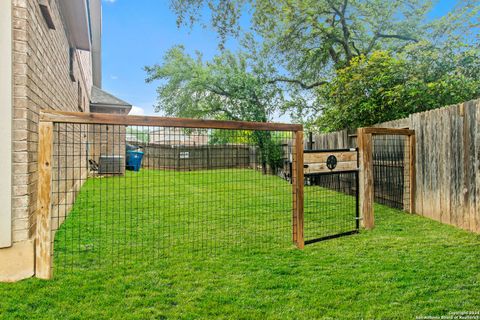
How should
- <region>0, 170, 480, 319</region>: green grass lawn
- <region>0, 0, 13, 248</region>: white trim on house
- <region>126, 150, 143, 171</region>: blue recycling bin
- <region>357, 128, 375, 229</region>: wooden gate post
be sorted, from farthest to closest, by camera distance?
<region>126, 150, 143, 171</region>: blue recycling bin < <region>357, 128, 375, 229</region>: wooden gate post < <region>0, 0, 13, 248</region>: white trim on house < <region>0, 170, 480, 319</region>: green grass lawn

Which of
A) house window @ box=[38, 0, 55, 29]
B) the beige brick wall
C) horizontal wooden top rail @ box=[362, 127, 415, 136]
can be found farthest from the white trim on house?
horizontal wooden top rail @ box=[362, 127, 415, 136]

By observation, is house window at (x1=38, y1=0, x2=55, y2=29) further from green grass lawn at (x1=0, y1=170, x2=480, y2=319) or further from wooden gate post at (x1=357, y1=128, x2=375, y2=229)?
wooden gate post at (x1=357, y1=128, x2=375, y2=229)

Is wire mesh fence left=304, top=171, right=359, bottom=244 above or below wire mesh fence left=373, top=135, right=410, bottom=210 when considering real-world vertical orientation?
below

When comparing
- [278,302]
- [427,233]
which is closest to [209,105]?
[427,233]

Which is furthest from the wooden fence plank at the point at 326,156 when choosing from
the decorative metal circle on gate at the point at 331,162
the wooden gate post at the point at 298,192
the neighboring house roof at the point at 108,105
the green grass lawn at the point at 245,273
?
the neighboring house roof at the point at 108,105

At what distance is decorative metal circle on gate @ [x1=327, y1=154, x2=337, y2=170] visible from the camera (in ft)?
14.3

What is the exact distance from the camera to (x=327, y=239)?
14.0ft

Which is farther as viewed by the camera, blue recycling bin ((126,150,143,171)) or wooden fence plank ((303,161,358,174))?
blue recycling bin ((126,150,143,171))

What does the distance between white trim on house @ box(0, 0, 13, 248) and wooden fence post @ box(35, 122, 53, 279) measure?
0.26 metres

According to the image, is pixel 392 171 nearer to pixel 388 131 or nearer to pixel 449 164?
pixel 388 131

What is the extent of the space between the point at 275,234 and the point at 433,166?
2.93 m

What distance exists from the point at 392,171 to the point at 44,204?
5.88 meters

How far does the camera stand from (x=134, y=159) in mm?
13250

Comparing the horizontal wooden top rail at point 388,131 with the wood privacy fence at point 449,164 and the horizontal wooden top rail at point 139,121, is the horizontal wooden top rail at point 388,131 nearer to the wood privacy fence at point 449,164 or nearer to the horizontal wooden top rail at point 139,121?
the wood privacy fence at point 449,164
